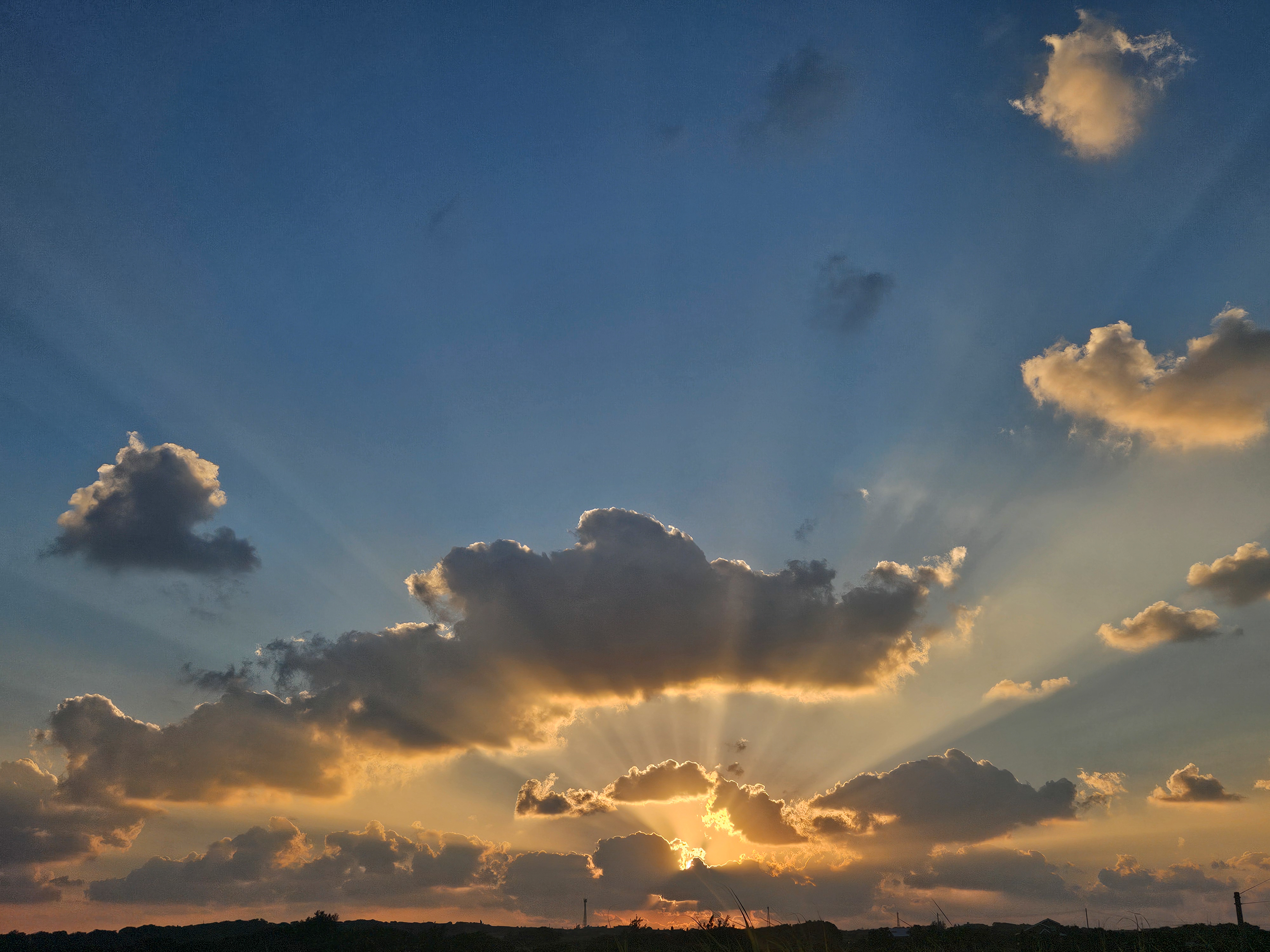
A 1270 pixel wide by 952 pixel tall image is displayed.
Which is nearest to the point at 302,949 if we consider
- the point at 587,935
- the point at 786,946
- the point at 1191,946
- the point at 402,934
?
the point at 402,934

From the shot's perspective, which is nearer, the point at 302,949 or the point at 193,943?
the point at 302,949

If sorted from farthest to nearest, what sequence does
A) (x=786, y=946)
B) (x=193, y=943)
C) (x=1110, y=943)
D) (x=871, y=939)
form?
(x=193, y=943) → (x=871, y=939) → (x=1110, y=943) → (x=786, y=946)

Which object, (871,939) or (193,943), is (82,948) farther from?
(871,939)

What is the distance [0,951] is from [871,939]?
11558 cm

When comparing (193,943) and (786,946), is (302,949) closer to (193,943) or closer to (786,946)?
(193,943)

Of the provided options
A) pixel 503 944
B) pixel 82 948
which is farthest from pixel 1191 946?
pixel 82 948

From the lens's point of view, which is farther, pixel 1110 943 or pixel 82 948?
pixel 82 948

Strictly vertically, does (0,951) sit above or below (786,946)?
below

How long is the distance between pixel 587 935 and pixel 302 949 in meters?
37.7

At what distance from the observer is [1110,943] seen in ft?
287

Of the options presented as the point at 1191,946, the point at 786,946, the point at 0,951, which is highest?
the point at 786,946

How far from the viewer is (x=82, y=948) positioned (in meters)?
99.2

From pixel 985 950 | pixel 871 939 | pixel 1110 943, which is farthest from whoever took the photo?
pixel 871 939

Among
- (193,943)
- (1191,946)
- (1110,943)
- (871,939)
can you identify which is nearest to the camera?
(1191,946)
